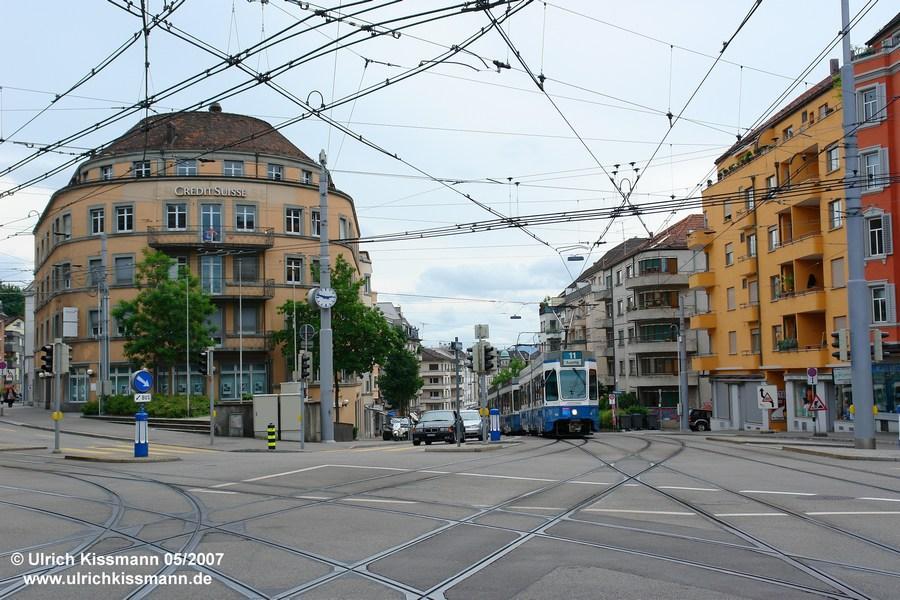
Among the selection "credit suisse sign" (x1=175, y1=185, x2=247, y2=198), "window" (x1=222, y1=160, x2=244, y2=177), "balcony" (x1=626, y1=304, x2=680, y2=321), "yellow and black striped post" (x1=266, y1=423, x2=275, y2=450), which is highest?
"window" (x1=222, y1=160, x2=244, y2=177)

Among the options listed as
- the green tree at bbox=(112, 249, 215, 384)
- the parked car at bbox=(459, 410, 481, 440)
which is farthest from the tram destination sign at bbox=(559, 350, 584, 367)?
the green tree at bbox=(112, 249, 215, 384)

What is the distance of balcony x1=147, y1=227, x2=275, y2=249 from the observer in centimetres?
5681

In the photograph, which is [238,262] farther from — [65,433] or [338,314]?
[65,433]

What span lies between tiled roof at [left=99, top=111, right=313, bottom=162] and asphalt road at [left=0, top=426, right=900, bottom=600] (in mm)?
42290

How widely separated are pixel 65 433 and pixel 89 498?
2566 cm

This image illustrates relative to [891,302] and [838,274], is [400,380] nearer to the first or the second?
[838,274]

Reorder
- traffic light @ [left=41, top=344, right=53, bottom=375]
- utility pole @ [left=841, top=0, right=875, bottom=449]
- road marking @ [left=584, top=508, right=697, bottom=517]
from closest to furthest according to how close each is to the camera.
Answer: road marking @ [left=584, top=508, right=697, bottom=517] → utility pole @ [left=841, top=0, right=875, bottom=449] → traffic light @ [left=41, top=344, right=53, bottom=375]

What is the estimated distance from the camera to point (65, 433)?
124 ft

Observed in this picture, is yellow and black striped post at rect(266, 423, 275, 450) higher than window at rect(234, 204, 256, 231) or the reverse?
the reverse

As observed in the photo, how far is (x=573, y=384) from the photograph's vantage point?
38.1 meters

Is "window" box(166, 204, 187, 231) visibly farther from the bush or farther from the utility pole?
the utility pole

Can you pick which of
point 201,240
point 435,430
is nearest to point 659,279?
point 201,240

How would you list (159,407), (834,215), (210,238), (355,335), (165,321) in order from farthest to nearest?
(210,238), (355,335), (165,321), (159,407), (834,215)

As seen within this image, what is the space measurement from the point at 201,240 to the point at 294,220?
6488 millimetres
